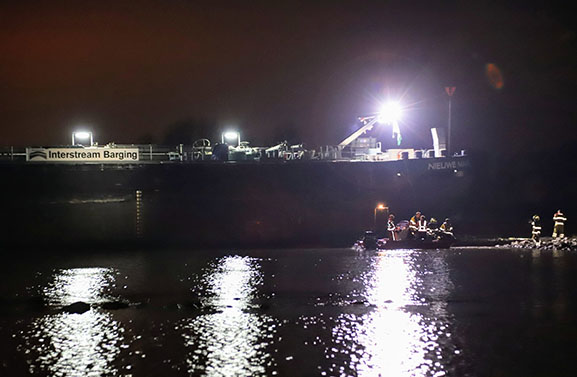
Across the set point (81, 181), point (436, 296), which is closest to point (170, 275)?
point (436, 296)

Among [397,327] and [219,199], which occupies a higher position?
[219,199]

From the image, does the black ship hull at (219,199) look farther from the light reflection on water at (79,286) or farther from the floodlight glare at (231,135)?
the floodlight glare at (231,135)

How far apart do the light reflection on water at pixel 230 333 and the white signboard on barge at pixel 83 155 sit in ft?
72.9

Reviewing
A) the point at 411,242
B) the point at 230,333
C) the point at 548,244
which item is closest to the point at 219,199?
the point at 411,242

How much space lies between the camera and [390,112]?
164 ft

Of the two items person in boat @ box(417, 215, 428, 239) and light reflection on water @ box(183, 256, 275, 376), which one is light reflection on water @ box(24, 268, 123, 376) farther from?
person in boat @ box(417, 215, 428, 239)

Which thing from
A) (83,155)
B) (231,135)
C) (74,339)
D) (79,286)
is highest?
(231,135)

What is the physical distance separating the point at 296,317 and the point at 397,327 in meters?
2.58

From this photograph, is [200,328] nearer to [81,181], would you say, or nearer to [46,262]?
[46,262]

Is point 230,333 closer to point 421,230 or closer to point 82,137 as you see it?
point 421,230

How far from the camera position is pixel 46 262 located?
952 inches

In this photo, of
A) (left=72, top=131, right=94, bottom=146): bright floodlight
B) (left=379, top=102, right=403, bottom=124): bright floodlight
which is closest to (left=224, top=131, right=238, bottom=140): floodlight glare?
(left=72, top=131, right=94, bottom=146): bright floodlight

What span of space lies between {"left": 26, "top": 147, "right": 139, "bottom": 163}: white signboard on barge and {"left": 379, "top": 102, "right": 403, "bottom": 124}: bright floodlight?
2054 centimetres

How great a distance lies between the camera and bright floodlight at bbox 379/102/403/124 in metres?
49.8
